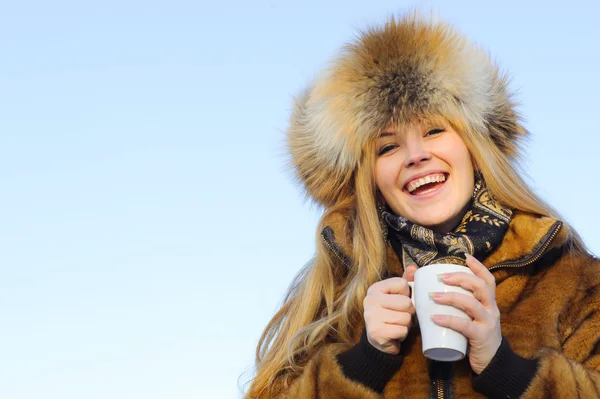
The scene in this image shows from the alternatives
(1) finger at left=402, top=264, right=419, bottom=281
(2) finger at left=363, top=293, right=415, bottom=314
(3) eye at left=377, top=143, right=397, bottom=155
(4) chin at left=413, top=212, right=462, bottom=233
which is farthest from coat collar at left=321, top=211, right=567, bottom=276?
(3) eye at left=377, top=143, right=397, bottom=155

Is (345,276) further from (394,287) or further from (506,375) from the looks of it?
(506,375)

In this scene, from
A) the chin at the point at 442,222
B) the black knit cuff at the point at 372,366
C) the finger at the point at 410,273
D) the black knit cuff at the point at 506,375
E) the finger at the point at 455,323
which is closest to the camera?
the finger at the point at 455,323

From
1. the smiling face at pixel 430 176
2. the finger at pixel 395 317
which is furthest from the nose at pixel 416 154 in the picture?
the finger at pixel 395 317

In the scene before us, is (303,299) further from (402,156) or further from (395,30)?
(395,30)

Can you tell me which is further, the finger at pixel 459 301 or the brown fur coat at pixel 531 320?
the brown fur coat at pixel 531 320

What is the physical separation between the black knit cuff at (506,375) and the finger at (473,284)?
0.21 meters

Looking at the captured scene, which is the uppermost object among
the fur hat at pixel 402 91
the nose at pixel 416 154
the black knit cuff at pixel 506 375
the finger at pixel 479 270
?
the fur hat at pixel 402 91

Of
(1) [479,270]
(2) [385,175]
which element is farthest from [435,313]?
(2) [385,175]

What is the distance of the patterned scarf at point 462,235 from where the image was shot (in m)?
4.54

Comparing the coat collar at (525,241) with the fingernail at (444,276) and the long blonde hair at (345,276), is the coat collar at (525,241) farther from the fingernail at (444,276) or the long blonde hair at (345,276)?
the fingernail at (444,276)

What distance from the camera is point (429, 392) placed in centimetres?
432

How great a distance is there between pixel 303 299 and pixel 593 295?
159 cm

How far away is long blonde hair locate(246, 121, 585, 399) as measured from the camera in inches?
191

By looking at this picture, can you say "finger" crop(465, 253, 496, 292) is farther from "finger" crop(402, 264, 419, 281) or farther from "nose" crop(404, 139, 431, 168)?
"nose" crop(404, 139, 431, 168)
